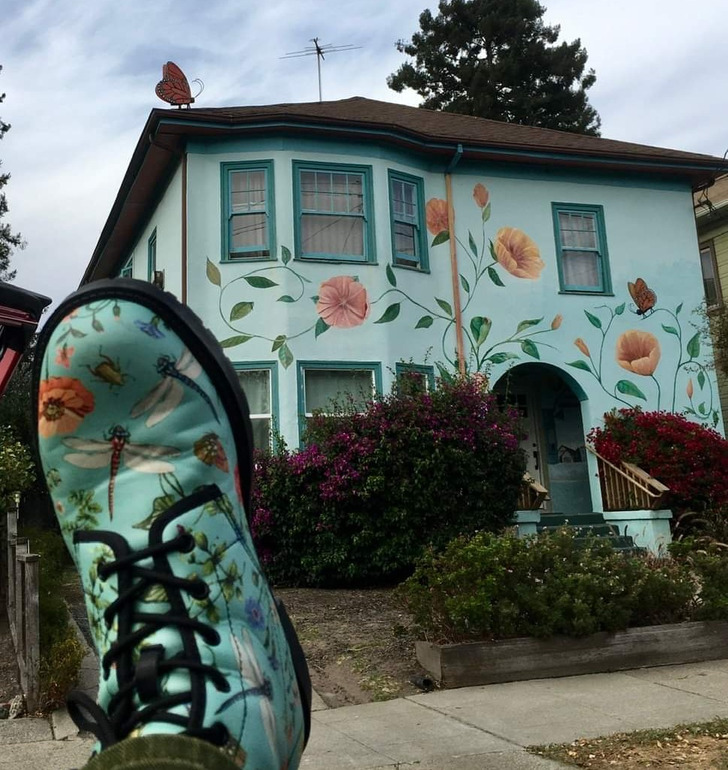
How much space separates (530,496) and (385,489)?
266 centimetres

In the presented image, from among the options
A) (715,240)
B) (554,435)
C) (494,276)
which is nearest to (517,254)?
(494,276)

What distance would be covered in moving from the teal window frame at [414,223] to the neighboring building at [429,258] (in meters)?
0.03

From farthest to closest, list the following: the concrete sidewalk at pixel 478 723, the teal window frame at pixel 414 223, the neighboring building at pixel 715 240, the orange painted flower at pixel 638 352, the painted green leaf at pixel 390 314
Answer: the neighboring building at pixel 715 240 < the orange painted flower at pixel 638 352 < the teal window frame at pixel 414 223 < the painted green leaf at pixel 390 314 < the concrete sidewalk at pixel 478 723

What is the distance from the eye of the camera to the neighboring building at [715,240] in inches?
647

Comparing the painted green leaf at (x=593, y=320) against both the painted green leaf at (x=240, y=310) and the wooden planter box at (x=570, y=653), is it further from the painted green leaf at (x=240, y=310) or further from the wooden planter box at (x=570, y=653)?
the wooden planter box at (x=570, y=653)

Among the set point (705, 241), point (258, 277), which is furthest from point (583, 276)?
point (705, 241)

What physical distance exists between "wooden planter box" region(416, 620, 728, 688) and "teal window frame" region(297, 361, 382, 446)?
5.50m

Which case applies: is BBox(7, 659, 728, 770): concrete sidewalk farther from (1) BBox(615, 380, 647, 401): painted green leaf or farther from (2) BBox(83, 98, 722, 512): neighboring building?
(1) BBox(615, 380, 647, 401): painted green leaf

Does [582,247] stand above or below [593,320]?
above

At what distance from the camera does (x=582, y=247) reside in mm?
12398

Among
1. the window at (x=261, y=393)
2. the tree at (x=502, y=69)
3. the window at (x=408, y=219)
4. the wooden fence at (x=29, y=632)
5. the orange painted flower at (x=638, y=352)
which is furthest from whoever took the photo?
the tree at (x=502, y=69)

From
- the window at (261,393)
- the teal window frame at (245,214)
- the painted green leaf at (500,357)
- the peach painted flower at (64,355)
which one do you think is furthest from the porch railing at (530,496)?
the peach painted flower at (64,355)

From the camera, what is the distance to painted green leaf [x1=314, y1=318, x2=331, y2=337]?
1056 centimetres

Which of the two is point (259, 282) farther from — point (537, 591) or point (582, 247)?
point (537, 591)
